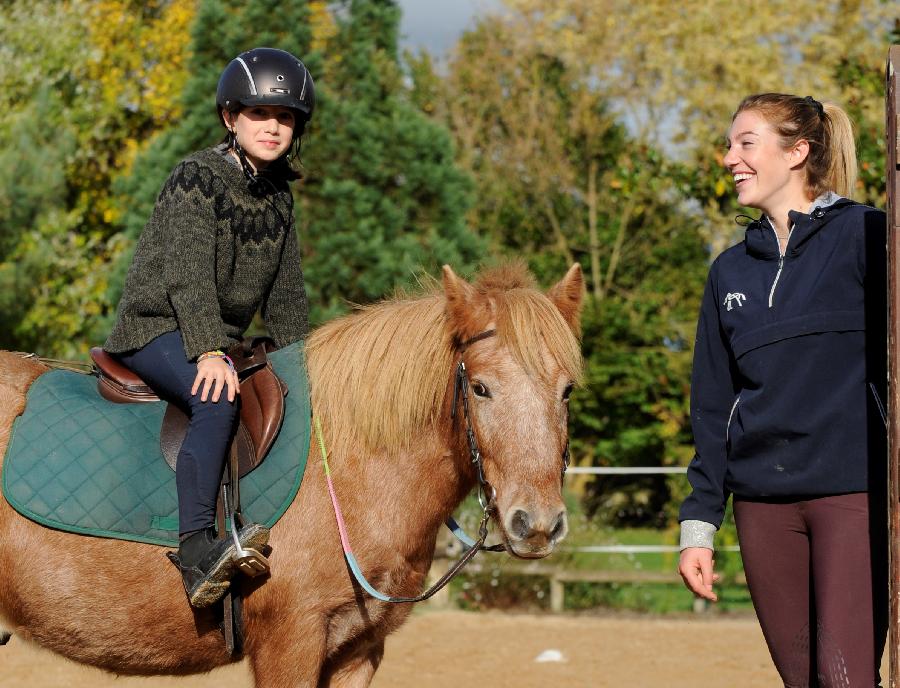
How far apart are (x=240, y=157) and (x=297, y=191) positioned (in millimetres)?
8025

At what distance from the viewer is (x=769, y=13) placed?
21828 mm

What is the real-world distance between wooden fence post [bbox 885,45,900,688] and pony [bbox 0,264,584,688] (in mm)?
1059

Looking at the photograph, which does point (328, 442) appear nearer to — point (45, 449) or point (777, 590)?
point (45, 449)

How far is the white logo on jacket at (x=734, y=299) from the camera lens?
283 cm

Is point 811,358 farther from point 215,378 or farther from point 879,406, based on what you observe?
point 215,378

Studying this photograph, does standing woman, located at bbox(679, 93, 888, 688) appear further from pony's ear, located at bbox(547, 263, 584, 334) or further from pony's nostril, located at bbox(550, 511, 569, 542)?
pony's ear, located at bbox(547, 263, 584, 334)

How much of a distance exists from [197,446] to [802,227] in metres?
1.97

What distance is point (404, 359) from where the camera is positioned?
353 centimetres

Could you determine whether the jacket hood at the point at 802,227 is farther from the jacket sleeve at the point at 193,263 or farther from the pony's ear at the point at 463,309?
the jacket sleeve at the point at 193,263

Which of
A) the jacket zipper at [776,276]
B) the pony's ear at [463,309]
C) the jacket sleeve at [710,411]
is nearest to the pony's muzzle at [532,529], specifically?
the jacket sleeve at [710,411]

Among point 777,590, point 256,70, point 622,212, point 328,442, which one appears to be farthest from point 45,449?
point 622,212

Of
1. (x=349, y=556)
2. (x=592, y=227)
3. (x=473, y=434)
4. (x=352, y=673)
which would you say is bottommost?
(x=352, y=673)

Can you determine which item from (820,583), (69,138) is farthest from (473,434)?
(69,138)

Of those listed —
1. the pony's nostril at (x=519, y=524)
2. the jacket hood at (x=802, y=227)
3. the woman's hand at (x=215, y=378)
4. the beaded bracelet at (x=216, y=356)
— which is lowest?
the pony's nostril at (x=519, y=524)
